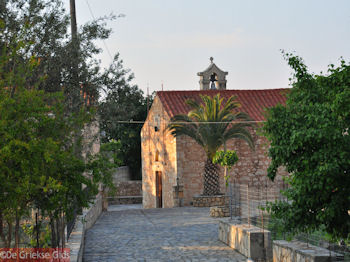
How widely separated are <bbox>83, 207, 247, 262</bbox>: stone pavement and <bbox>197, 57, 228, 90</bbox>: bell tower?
38.3 feet

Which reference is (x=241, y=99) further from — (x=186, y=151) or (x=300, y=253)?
Result: (x=300, y=253)

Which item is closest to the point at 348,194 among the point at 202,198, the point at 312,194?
the point at 312,194

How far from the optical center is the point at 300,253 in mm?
8445

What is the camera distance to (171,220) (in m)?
19.1

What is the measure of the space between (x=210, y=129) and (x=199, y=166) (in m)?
3.49

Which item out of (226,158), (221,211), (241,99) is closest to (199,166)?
(241,99)

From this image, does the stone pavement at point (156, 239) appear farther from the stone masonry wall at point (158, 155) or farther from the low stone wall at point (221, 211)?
the stone masonry wall at point (158, 155)

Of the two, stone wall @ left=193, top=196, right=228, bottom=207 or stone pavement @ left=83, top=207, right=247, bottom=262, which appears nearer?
stone pavement @ left=83, top=207, right=247, bottom=262

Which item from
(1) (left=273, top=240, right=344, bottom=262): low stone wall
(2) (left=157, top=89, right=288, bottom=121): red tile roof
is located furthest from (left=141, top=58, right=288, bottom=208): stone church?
(1) (left=273, top=240, right=344, bottom=262): low stone wall

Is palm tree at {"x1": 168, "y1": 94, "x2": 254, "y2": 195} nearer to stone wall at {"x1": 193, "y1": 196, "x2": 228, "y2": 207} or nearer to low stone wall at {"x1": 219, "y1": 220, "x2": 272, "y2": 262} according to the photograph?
stone wall at {"x1": 193, "y1": 196, "x2": 228, "y2": 207}

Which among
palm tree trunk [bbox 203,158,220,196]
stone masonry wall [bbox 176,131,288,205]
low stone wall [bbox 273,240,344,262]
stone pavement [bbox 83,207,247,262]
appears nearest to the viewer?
low stone wall [bbox 273,240,344,262]

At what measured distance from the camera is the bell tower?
31016mm

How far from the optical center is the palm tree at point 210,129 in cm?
2458

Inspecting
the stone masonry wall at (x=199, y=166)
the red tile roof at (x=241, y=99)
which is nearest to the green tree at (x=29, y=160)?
the stone masonry wall at (x=199, y=166)
